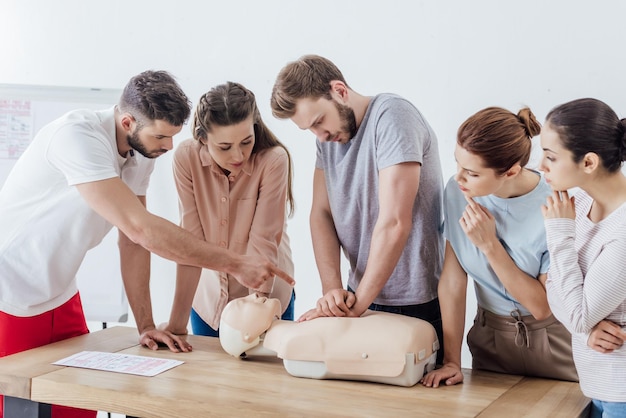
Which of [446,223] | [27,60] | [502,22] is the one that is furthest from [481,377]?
[27,60]

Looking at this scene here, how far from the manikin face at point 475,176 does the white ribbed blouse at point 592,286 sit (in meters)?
0.19

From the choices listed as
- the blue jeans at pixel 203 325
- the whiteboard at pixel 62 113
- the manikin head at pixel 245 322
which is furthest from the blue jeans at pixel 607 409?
the whiteboard at pixel 62 113

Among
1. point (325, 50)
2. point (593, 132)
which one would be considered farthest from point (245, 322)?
point (325, 50)

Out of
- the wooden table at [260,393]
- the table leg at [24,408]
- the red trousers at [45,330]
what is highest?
the wooden table at [260,393]

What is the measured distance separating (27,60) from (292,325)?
270cm

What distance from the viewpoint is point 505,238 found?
1745mm

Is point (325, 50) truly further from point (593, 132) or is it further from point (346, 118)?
point (593, 132)

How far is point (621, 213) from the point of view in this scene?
4.99 feet

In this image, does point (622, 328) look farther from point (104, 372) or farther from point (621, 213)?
point (104, 372)

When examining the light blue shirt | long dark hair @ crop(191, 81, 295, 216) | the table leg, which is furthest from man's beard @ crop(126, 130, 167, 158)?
the light blue shirt

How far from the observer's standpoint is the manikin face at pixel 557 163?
1540mm

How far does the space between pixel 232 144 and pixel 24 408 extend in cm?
90

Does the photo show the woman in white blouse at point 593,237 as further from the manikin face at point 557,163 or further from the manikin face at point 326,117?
the manikin face at point 326,117

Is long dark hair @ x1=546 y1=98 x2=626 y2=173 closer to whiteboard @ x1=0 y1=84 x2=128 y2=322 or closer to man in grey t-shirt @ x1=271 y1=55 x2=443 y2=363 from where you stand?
man in grey t-shirt @ x1=271 y1=55 x2=443 y2=363
